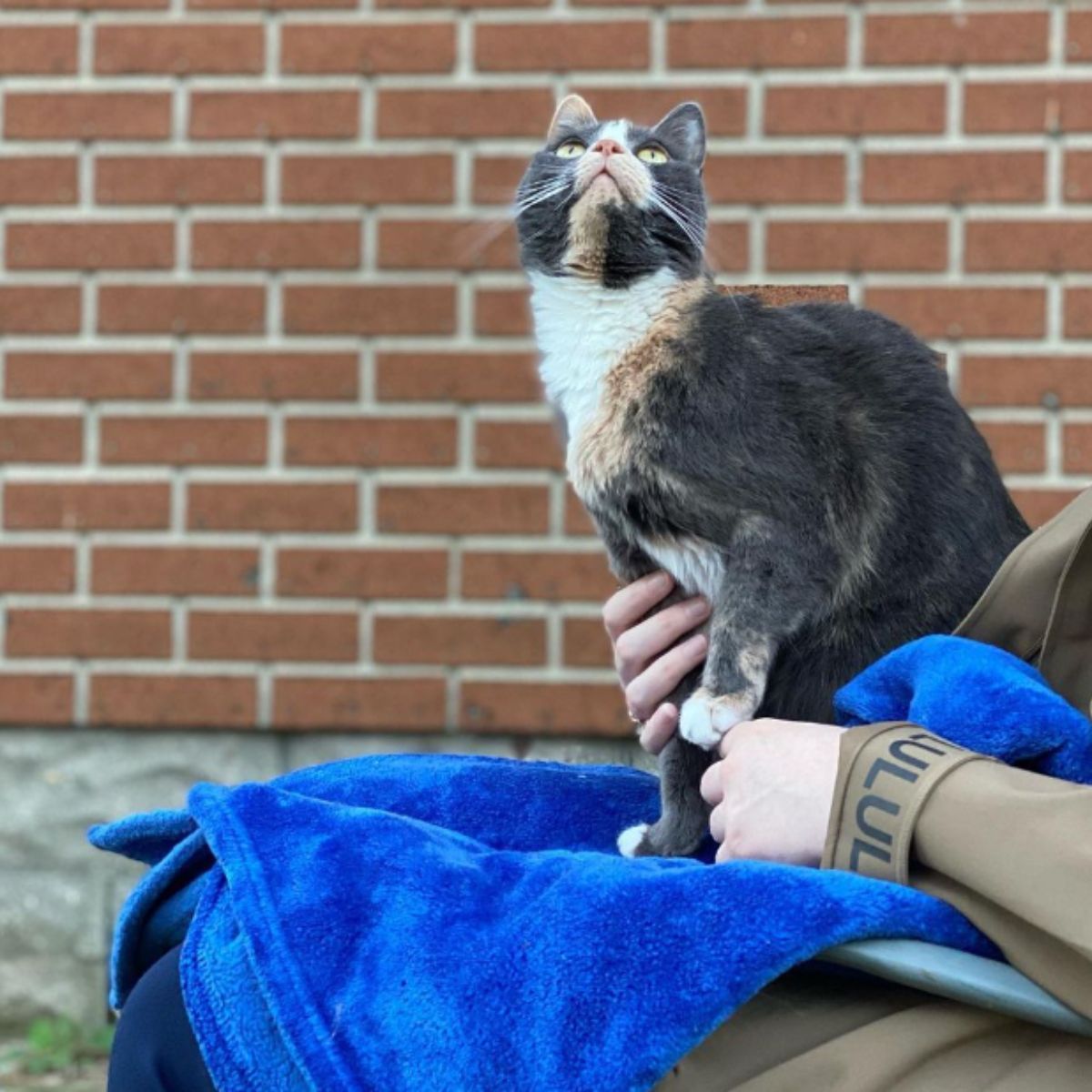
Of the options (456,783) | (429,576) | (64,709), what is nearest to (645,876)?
(456,783)

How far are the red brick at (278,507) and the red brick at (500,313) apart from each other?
354mm

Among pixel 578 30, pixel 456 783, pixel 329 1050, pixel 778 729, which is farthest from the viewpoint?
pixel 578 30

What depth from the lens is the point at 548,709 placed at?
93.5 inches

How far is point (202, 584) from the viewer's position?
243 cm

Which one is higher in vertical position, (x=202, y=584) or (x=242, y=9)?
(x=242, y=9)

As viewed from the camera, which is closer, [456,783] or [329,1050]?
[329,1050]

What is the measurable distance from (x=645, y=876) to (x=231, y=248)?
1786 millimetres

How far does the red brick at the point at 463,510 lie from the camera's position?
239 centimetres

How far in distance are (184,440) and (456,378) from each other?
481 millimetres

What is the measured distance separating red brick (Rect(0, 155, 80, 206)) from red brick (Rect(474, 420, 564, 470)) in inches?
32.5

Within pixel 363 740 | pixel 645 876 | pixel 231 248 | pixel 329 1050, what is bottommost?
pixel 363 740

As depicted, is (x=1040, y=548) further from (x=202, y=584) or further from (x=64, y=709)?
(x=64, y=709)

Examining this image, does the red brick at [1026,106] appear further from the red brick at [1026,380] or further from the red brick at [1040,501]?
the red brick at [1040,501]

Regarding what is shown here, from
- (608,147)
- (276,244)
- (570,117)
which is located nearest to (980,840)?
(608,147)
